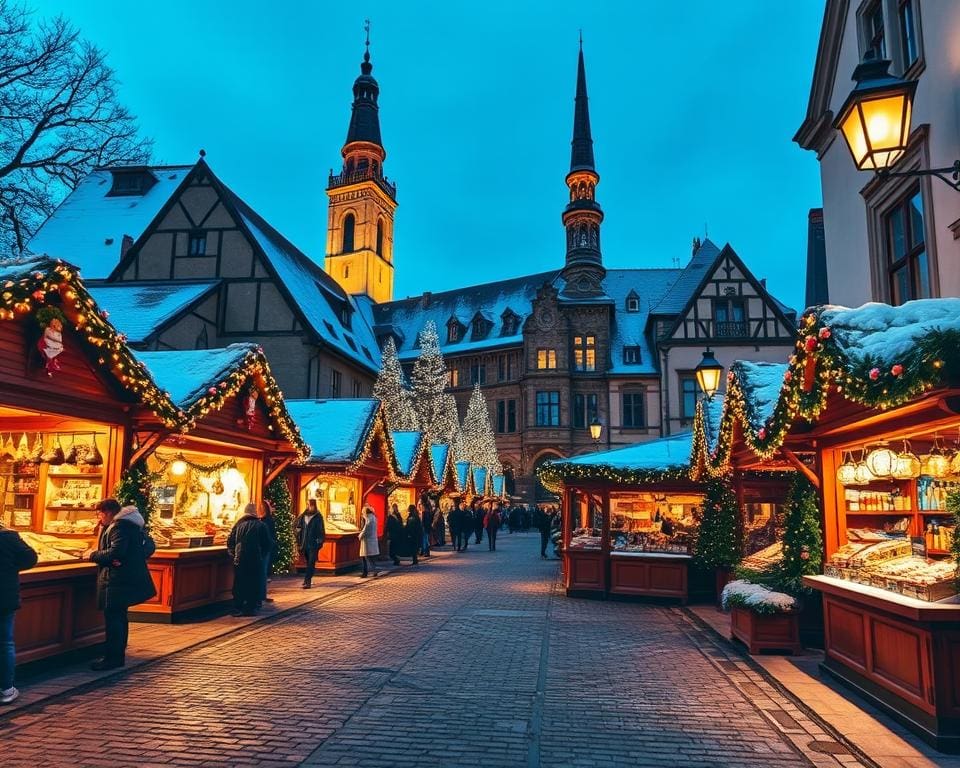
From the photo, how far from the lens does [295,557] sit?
17234mm

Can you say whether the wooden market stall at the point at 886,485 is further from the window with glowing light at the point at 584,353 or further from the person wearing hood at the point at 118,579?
the window with glowing light at the point at 584,353

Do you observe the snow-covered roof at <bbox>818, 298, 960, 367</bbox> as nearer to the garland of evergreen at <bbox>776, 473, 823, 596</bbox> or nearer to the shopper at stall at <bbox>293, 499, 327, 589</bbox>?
the garland of evergreen at <bbox>776, 473, 823, 596</bbox>

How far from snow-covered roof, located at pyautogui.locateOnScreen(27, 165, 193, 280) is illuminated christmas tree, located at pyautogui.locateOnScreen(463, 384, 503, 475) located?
20.5 meters

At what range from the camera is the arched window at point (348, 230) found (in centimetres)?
7157

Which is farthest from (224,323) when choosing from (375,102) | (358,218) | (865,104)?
(375,102)

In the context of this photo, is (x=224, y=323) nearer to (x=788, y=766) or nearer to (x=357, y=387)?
(x=357, y=387)

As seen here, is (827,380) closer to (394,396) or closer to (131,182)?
(394,396)

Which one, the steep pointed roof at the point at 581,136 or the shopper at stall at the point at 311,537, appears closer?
the shopper at stall at the point at 311,537

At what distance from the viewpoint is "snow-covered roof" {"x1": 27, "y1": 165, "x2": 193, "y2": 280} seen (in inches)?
1335

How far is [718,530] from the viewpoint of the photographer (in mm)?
13883

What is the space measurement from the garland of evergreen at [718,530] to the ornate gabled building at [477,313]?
18.8m

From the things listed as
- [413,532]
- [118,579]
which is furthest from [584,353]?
[118,579]

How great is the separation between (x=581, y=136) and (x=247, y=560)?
48.4m

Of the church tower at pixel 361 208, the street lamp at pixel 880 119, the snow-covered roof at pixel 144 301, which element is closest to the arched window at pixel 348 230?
the church tower at pixel 361 208
